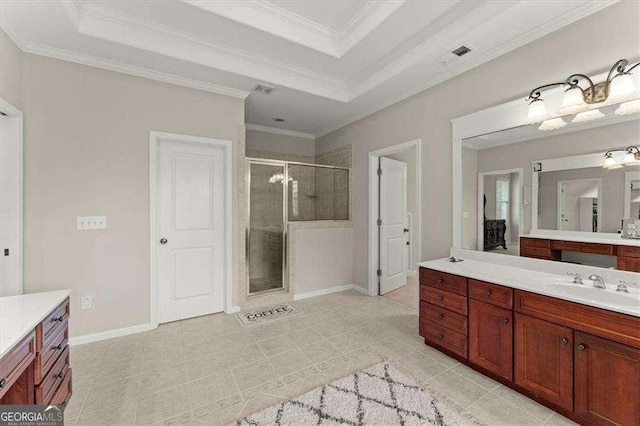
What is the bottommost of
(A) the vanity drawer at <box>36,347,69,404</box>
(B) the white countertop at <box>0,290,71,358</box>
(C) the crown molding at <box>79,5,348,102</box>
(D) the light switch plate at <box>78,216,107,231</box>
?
(A) the vanity drawer at <box>36,347,69,404</box>

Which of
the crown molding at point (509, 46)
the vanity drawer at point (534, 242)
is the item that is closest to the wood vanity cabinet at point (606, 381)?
the vanity drawer at point (534, 242)

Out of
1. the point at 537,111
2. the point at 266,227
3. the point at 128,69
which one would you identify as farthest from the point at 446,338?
the point at 128,69

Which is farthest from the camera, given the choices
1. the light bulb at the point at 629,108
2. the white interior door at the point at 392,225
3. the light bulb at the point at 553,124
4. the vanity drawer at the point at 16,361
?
the white interior door at the point at 392,225

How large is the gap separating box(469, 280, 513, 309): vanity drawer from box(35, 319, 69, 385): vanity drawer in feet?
9.05

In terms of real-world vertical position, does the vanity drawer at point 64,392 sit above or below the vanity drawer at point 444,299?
below

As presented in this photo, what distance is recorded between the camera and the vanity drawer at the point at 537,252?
2164mm

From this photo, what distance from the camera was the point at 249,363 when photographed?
227cm

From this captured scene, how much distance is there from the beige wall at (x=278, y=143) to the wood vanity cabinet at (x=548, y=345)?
138 inches

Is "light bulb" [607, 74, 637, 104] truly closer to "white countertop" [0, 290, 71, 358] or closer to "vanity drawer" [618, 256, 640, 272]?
"vanity drawer" [618, 256, 640, 272]

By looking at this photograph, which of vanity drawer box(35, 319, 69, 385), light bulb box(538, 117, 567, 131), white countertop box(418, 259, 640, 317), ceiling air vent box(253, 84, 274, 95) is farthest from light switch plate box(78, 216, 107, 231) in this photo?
light bulb box(538, 117, 567, 131)

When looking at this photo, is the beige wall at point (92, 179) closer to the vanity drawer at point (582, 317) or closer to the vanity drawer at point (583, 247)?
the vanity drawer at point (582, 317)

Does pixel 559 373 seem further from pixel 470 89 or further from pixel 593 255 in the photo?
pixel 470 89

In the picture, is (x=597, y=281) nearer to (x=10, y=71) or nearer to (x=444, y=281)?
(x=444, y=281)

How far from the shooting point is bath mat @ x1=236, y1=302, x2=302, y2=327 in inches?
122
